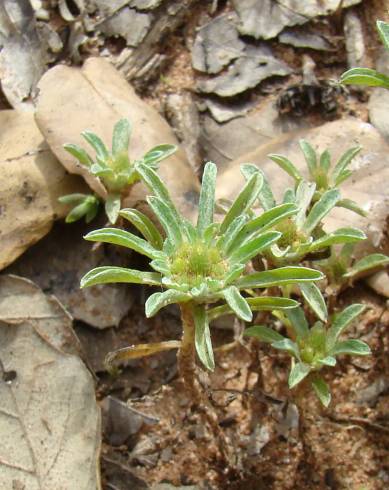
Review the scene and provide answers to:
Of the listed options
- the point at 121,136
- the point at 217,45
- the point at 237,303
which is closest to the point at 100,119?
the point at 121,136

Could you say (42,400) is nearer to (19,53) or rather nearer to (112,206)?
(112,206)

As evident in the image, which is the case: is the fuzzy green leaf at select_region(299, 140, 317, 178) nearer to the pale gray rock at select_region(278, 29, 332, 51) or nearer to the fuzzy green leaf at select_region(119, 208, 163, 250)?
the fuzzy green leaf at select_region(119, 208, 163, 250)

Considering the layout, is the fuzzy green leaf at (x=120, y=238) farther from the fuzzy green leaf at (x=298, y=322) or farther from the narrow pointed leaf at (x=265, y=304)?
the fuzzy green leaf at (x=298, y=322)

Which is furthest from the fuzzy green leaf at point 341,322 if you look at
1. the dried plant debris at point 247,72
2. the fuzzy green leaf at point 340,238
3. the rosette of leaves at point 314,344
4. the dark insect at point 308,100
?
the dried plant debris at point 247,72

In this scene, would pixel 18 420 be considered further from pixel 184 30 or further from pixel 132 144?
pixel 184 30

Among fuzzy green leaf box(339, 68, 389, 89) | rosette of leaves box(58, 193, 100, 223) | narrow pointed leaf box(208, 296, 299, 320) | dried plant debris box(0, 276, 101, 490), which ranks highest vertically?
fuzzy green leaf box(339, 68, 389, 89)

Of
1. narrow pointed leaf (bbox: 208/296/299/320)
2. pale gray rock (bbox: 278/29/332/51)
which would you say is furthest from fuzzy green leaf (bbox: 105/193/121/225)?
pale gray rock (bbox: 278/29/332/51)
